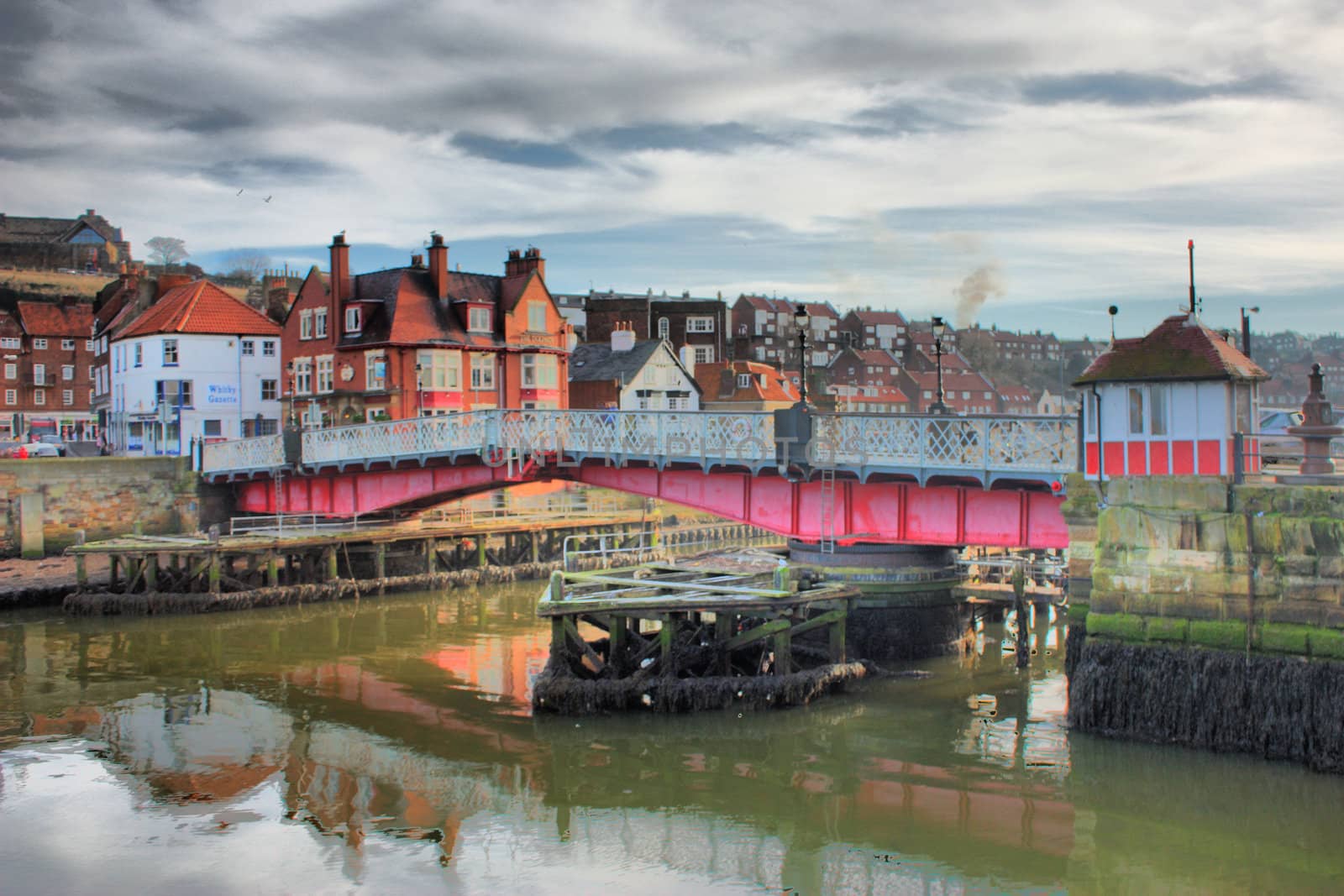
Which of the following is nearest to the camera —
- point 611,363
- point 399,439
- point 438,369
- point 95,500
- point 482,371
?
point 399,439

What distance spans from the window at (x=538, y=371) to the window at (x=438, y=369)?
391 cm

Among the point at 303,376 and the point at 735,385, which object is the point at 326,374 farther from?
the point at 735,385

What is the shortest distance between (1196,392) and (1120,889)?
875cm

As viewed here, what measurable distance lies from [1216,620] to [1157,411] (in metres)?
3.66

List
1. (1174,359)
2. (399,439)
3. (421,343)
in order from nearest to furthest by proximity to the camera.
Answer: (1174,359), (399,439), (421,343)

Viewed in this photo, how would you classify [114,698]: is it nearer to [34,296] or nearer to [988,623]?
[988,623]

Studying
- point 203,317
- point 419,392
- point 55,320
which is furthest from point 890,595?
point 55,320

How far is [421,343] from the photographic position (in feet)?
165

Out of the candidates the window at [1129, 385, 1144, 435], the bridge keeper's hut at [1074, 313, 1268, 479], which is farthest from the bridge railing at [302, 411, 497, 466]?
the window at [1129, 385, 1144, 435]

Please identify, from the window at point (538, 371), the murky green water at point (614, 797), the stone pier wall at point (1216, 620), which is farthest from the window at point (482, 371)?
the stone pier wall at point (1216, 620)

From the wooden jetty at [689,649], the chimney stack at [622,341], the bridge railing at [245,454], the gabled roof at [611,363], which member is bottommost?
the wooden jetty at [689,649]

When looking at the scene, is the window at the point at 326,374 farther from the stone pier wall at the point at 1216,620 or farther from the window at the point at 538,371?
the stone pier wall at the point at 1216,620

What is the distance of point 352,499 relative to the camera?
41.6 metres

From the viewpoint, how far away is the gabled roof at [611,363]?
65000 mm
